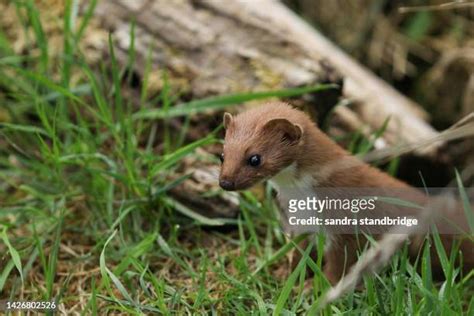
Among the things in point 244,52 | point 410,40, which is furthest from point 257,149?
point 410,40

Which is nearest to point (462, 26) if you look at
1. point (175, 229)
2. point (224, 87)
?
point (224, 87)

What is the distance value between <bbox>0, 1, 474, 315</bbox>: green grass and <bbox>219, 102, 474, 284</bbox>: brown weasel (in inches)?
6.2

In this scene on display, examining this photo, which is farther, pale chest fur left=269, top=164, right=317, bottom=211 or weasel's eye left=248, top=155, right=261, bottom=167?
pale chest fur left=269, top=164, right=317, bottom=211

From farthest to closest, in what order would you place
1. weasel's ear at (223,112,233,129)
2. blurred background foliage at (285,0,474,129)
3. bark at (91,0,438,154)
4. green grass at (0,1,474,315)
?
blurred background foliage at (285,0,474,129), bark at (91,0,438,154), weasel's ear at (223,112,233,129), green grass at (0,1,474,315)

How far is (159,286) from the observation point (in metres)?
2.64

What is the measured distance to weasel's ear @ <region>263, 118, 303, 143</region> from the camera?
8.58ft

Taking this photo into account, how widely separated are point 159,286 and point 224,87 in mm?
1204

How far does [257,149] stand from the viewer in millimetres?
2645

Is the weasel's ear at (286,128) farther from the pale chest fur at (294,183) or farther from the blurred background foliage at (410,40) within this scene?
the blurred background foliage at (410,40)

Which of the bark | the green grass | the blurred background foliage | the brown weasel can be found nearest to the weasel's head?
the brown weasel

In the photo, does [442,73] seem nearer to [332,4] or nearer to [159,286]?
[332,4]

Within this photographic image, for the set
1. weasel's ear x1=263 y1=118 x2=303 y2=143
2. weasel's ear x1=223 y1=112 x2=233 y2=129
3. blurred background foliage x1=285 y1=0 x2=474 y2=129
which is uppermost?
weasel's ear x1=263 y1=118 x2=303 y2=143

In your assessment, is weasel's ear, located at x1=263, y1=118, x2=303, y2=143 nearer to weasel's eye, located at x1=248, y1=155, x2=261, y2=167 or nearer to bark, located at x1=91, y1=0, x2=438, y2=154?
weasel's eye, located at x1=248, y1=155, x2=261, y2=167

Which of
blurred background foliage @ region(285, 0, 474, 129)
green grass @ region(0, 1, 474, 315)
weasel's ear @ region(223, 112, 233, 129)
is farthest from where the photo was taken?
blurred background foliage @ region(285, 0, 474, 129)
